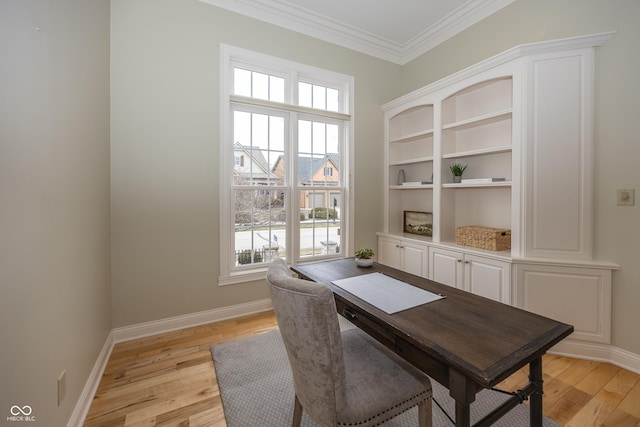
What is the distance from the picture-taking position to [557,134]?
7.16ft

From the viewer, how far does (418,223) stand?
3439mm

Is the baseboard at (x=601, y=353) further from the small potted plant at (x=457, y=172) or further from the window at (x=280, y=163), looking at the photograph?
the window at (x=280, y=163)

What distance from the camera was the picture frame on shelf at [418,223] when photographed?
130 inches

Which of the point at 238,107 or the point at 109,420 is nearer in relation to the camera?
the point at 109,420

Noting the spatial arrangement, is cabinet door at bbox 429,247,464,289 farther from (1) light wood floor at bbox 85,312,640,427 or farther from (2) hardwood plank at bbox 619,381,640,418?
(2) hardwood plank at bbox 619,381,640,418

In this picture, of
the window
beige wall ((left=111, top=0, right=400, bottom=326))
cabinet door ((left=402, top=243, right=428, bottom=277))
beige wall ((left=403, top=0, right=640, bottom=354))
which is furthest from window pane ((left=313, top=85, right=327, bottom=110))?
beige wall ((left=403, top=0, right=640, bottom=354))

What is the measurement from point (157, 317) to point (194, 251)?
0.66 meters

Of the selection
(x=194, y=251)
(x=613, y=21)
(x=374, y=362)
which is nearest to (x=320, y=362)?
(x=374, y=362)

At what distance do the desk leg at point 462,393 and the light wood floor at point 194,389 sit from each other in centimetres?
116

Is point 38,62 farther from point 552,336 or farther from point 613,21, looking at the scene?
point 613,21

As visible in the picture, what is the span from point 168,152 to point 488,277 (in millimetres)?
3075

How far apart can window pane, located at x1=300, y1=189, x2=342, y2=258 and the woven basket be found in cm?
147

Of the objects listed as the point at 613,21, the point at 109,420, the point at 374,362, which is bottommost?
the point at 109,420

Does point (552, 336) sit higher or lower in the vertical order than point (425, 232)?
lower
